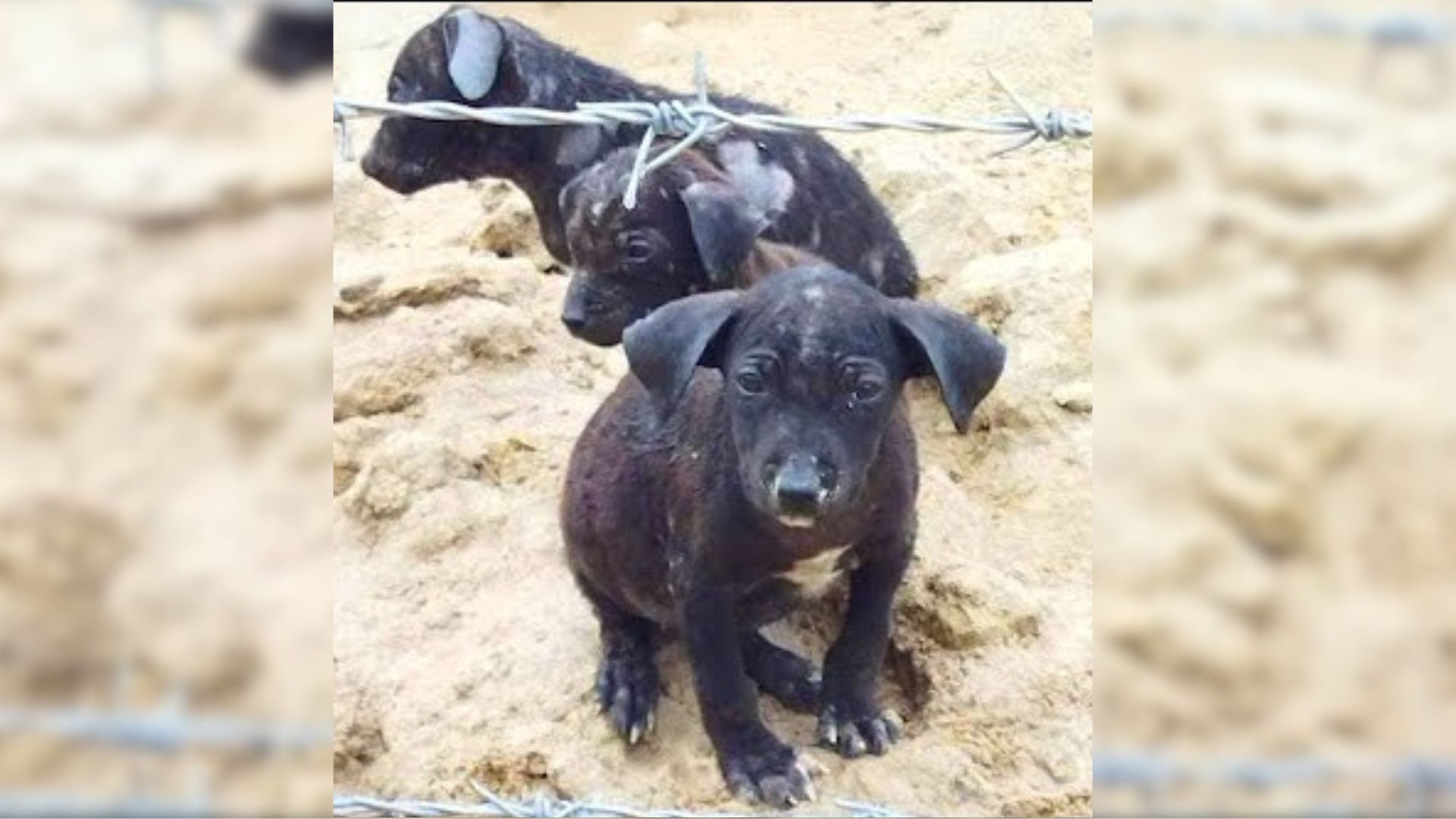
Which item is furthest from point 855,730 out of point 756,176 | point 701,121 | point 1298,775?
point 1298,775

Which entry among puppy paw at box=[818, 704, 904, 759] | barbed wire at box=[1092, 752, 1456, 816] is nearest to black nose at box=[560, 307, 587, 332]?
puppy paw at box=[818, 704, 904, 759]

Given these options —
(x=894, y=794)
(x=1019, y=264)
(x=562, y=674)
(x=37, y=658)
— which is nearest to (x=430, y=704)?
(x=562, y=674)

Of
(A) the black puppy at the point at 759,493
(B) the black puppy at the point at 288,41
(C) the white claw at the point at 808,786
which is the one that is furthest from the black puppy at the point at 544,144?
(B) the black puppy at the point at 288,41

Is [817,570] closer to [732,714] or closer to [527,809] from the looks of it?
[732,714]

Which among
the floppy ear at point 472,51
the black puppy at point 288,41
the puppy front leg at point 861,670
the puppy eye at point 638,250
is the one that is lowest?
the puppy front leg at point 861,670

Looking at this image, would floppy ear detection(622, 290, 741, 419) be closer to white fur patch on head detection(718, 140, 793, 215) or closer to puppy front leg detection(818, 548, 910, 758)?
puppy front leg detection(818, 548, 910, 758)

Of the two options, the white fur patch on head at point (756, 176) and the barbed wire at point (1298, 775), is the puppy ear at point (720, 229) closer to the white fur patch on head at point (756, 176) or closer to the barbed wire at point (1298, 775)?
the white fur patch on head at point (756, 176)
